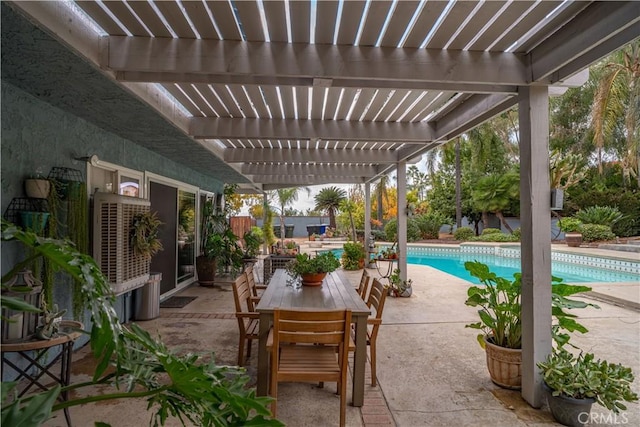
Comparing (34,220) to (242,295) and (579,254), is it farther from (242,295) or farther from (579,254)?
(579,254)

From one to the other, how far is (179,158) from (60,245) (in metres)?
5.04

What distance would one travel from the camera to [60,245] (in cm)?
112

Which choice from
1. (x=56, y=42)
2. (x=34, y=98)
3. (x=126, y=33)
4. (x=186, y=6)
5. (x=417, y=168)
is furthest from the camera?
(x=417, y=168)

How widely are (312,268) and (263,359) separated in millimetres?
1221

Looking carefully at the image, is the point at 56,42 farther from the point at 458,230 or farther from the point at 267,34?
the point at 458,230

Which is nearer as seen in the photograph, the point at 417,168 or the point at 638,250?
the point at 638,250

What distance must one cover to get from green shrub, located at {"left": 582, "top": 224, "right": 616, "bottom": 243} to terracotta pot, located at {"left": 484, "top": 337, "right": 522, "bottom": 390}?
1371 centimetres

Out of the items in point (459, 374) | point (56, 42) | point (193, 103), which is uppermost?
point (193, 103)

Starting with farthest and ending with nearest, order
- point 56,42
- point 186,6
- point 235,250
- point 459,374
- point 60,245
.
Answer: point 235,250 → point 459,374 → point 186,6 → point 56,42 → point 60,245

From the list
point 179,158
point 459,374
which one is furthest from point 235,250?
point 459,374

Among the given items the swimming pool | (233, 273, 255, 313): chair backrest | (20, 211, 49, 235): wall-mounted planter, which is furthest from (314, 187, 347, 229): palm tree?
(20, 211, 49, 235): wall-mounted planter

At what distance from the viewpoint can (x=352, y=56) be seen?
2574 mm

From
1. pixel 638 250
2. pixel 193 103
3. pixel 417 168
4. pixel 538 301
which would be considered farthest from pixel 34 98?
pixel 417 168

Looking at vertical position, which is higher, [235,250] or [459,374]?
[235,250]
